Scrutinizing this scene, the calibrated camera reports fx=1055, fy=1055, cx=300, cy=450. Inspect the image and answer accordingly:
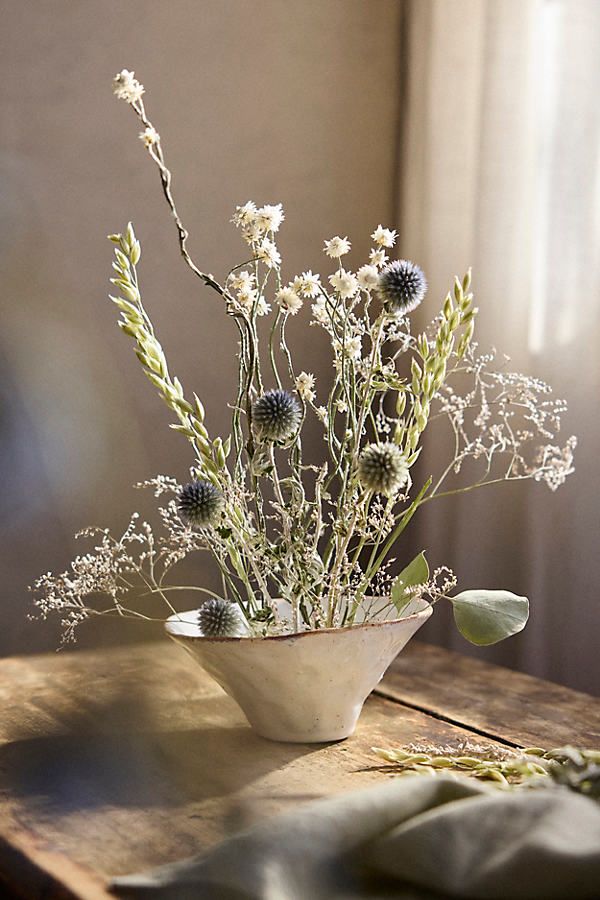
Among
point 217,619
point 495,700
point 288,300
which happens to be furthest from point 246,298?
point 495,700

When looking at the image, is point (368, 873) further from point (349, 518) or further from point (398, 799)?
point (349, 518)

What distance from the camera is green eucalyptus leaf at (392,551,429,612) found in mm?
1125

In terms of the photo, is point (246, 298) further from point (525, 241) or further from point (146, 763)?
point (525, 241)

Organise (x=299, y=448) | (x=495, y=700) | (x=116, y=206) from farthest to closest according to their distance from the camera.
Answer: (x=116, y=206) → (x=495, y=700) → (x=299, y=448)

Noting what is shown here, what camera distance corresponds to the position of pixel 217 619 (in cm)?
110

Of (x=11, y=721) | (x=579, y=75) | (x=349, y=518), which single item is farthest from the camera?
(x=579, y=75)

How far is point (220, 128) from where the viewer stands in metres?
1.92

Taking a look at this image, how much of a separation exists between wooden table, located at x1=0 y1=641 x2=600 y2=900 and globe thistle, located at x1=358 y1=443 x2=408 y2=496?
29 centimetres

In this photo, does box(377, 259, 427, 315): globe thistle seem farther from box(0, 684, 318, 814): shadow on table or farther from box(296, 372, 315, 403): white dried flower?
box(0, 684, 318, 814): shadow on table

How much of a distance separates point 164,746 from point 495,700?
1.46ft

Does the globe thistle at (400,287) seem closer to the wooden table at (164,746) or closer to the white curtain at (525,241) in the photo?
the wooden table at (164,746)

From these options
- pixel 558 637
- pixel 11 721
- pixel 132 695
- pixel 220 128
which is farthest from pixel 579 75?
pixel 11 721

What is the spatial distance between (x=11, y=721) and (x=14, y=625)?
1.90 ft

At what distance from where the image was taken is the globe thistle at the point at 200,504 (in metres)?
1.05
